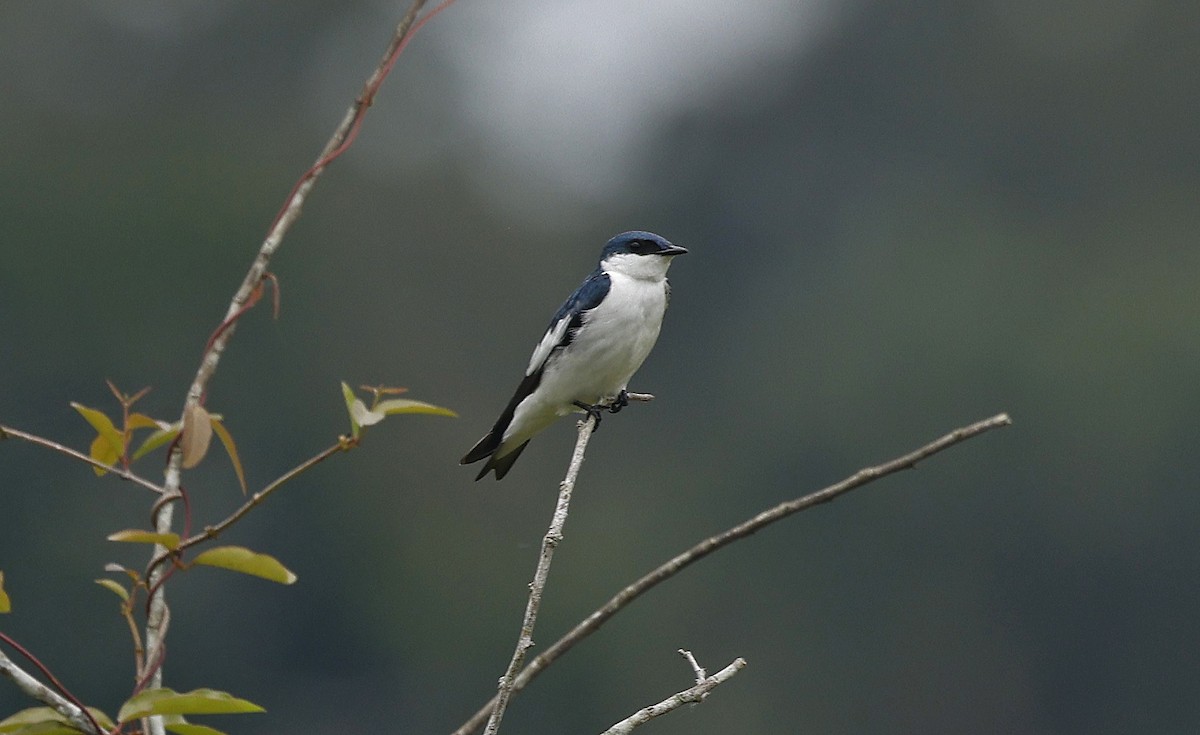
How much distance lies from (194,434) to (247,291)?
0.16 meters

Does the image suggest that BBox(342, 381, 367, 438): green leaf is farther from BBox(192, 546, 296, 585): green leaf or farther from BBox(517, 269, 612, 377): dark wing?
BBox(517, 269, 612, 377): dark wing

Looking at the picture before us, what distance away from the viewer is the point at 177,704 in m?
1.74

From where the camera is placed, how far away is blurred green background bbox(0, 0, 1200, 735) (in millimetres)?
36000

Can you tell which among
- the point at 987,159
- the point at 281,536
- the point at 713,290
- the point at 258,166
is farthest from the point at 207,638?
the point at 987,159

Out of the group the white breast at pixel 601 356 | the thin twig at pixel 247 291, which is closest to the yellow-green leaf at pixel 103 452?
the thin twig at pixel 247 291

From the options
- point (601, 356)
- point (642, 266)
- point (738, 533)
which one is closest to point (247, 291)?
point (738, 533)

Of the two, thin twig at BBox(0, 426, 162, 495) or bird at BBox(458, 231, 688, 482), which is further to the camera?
bird at BBox(458, 231, 688, 482)

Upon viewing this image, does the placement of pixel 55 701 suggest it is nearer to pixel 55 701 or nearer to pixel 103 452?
pixel 55 701

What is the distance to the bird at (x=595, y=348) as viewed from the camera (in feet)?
16.0

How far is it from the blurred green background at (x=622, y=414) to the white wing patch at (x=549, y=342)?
25009 mm

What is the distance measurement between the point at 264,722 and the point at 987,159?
87.5ft

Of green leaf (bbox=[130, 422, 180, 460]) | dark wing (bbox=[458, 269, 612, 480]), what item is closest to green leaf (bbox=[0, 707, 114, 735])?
green leaf (bbox=[130, 422, 180, 460])

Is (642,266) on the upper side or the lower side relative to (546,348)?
upper

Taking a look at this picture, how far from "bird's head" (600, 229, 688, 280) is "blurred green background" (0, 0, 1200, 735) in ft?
82.5
